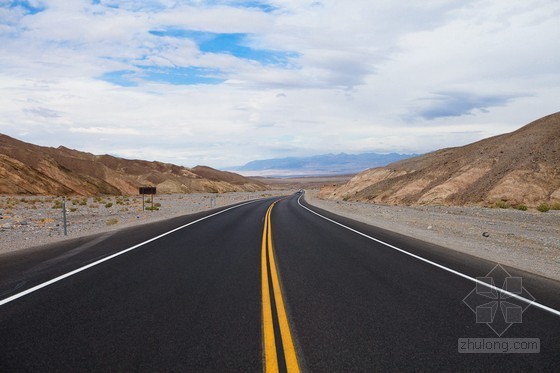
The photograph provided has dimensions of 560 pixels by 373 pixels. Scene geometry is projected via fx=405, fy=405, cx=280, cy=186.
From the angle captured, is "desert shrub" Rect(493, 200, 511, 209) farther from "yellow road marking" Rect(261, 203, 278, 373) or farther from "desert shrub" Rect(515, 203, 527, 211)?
"yellow road marking" Rect(261, 203, 278, 373)

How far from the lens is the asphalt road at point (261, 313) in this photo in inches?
173

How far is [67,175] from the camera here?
66688 mm

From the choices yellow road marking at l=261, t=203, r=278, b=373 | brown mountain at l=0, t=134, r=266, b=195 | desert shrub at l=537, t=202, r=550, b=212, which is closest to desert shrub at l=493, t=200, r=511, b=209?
desert shrub at l=537, t=202, r=550, b=212

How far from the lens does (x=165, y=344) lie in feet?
15.6

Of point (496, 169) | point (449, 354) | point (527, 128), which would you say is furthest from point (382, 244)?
point (527, 128)

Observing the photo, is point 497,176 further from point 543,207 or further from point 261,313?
point 261,313

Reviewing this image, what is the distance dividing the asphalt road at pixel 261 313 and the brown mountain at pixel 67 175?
51679 millimetres

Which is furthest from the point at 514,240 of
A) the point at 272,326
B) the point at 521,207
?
the point at 521,207

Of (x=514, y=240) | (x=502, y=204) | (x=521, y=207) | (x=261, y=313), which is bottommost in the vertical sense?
(x=514, y=240)

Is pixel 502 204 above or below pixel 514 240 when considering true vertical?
above

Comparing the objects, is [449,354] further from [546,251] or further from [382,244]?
[546,251]

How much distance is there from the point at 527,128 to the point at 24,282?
176 feet

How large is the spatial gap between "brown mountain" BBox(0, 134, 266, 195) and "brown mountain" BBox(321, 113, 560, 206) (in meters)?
45.7

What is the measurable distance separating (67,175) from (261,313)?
7009cm
